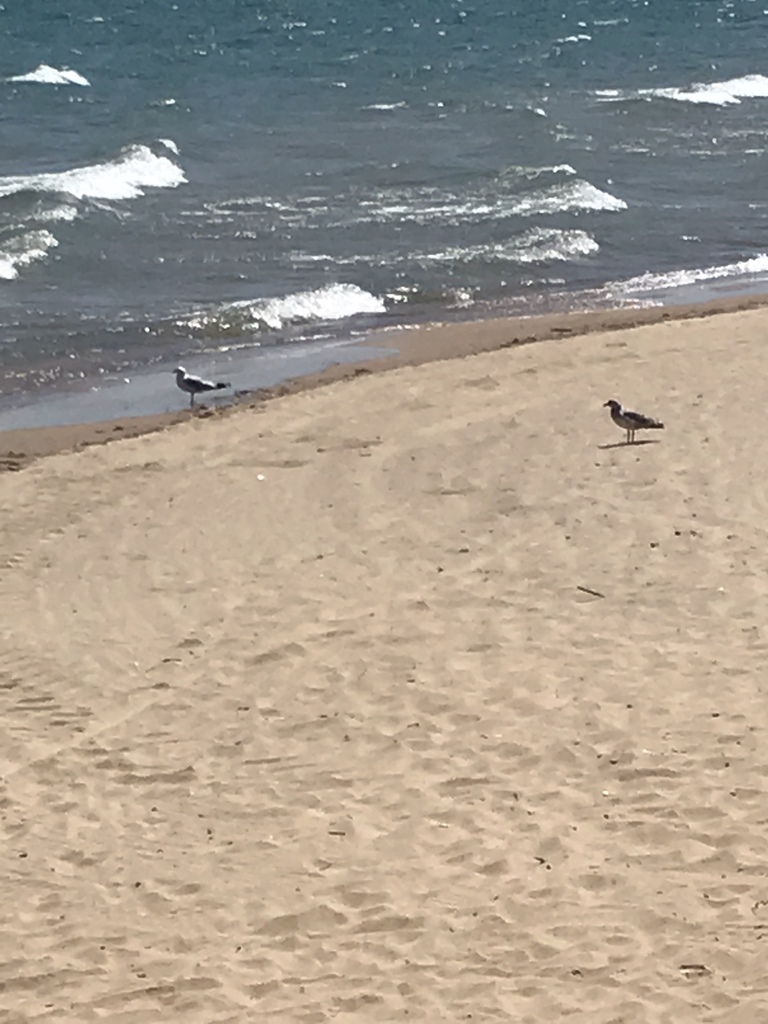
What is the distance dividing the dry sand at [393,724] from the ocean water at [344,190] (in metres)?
5.08

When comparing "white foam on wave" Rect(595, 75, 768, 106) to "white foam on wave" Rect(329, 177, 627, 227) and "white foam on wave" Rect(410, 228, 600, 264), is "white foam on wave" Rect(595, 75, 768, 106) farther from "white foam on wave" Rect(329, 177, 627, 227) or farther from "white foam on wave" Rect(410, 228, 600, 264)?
"white foam on wave" Rect(410, 228, 600, 264)

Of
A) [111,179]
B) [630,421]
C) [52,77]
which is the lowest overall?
[630,421]

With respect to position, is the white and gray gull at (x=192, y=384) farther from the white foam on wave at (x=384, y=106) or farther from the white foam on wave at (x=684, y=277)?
the white foam on wave at (x=384, y=106)

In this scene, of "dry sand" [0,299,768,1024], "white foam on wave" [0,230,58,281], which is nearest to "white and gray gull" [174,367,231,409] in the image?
"dry sand" [0,299,768,1024]

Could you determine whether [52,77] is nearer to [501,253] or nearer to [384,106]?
[384,106]

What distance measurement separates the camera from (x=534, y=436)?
13992mm

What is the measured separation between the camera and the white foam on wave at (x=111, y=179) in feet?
87.8

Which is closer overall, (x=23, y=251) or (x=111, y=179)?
(x=23, y=251)

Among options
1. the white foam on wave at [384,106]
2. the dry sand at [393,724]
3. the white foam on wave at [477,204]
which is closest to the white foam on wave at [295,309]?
the white foam on wave at [477,204]

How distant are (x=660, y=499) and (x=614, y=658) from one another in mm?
2638

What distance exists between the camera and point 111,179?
27484 mm

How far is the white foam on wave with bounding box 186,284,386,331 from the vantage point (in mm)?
19578

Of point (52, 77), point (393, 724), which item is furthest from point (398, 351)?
point (52, 77)

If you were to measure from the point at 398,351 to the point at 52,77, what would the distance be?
2582 cm
